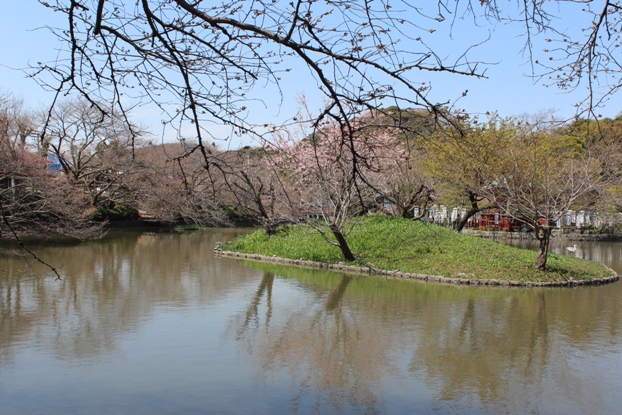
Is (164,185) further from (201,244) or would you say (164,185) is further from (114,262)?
(114,262)

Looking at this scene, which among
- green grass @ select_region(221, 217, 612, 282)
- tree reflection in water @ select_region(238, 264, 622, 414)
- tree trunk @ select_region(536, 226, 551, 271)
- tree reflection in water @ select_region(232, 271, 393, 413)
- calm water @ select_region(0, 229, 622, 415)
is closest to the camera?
calm water @ select_region(0, 229, 622, 415)

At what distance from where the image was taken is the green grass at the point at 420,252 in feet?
37.3

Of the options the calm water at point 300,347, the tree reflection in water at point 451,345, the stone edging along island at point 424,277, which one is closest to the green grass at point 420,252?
the stone edging along island at point 424,277

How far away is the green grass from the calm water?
90 centimetres

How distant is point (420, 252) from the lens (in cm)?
1285

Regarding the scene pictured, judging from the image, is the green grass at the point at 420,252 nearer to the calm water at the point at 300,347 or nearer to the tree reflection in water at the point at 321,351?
the calm water at the point at 300,347

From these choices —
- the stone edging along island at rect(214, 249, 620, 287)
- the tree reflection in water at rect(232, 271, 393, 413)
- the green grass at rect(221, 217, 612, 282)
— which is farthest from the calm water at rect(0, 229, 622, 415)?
the green grass at rect(221, 217, 612, 282)

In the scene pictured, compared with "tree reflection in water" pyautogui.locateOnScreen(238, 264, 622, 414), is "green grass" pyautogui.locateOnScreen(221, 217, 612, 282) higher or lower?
higher

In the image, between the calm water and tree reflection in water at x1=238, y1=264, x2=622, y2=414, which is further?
tree reflection in water at x1=238, y1=264, x2=622, y2=414

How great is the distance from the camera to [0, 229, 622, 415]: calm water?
15.7 ft

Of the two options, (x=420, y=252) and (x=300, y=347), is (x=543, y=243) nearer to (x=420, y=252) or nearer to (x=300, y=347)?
(x=420, y=252)

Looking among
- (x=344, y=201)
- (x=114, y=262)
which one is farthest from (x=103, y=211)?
(x=344, y=201)

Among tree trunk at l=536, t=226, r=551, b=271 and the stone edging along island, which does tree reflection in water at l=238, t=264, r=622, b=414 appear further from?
tree trunk at l=536, t=226, r=551, b=271

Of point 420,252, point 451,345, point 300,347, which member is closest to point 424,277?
point 420,252
